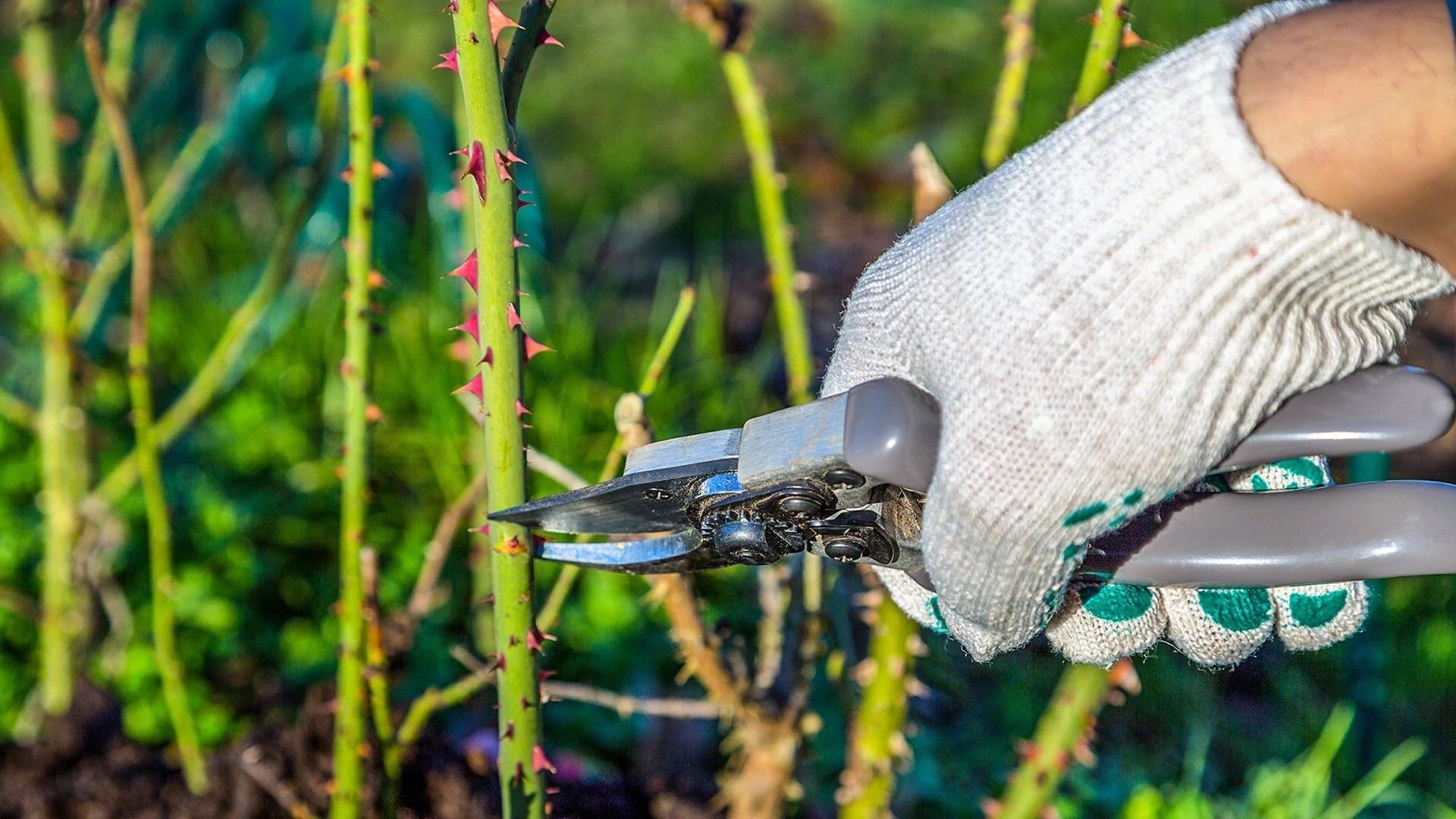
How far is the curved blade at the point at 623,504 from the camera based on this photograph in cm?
98

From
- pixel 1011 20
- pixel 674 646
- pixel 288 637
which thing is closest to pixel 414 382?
pixel 288 637

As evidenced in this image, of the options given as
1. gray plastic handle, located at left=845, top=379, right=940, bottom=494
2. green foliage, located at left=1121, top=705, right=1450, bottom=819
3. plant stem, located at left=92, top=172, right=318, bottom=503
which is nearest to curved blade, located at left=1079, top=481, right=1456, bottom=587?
gray plastic handle, located at left=845, top=379, right=940, bottom=494

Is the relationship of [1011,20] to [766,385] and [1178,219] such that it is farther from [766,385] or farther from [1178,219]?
[766,385]

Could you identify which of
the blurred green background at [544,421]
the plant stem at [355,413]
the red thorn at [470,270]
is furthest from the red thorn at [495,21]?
the blurred green background at [544,421]

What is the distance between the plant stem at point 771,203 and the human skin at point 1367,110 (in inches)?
25.6

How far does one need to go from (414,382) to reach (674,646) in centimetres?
86

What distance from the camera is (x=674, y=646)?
2.09 metres

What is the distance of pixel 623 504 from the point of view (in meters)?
1.03

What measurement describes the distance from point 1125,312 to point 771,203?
2.05 ft

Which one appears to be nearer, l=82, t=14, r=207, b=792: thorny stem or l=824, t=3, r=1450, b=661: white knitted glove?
l=824, t=3, r=1450, b=661: white knitted glove

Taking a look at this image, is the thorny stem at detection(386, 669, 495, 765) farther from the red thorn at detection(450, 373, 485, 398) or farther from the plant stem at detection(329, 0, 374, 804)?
the red thorn at detection(450, 373, 485, 398)

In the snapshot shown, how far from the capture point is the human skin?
778 mm

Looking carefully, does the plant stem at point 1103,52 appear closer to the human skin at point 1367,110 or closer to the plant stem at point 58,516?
the human skin at point 1367,110

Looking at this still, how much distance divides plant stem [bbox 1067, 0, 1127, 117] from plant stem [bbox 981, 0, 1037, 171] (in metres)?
0.10
